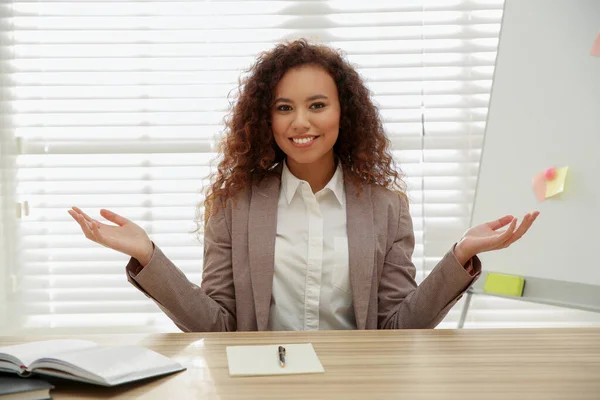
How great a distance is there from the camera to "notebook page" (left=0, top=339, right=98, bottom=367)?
3.90 feet

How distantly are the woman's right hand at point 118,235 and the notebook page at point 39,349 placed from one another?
0.83 ft

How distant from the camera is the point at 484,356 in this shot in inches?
52.8

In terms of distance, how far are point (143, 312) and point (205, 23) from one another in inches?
47.1

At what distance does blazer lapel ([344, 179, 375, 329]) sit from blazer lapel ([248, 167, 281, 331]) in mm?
202

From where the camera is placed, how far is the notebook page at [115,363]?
113 centimetres

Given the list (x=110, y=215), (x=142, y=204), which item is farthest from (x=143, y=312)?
(x=110, y=215)

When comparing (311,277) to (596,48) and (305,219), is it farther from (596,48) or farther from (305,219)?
(596,48)

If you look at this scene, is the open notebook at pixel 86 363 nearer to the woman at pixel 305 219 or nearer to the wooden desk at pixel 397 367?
the wooden desk at pixel 397 367

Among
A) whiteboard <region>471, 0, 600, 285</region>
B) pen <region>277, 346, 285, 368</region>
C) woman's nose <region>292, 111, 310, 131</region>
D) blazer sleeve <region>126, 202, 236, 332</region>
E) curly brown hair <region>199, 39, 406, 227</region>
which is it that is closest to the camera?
pen <region>277, 346, 285, 368</region>

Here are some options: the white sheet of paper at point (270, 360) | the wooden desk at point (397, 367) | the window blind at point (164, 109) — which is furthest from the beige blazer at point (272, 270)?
the window blind at point (164, 109)

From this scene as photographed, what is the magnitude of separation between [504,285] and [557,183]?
358 millimetres

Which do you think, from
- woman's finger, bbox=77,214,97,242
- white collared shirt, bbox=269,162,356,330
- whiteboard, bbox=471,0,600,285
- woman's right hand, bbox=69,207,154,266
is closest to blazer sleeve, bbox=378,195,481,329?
white collared shirt, bbox=269,162,356,330

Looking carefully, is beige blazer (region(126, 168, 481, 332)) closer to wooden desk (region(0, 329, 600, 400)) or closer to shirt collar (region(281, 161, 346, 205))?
shirt collar (region(281, 161, 346, 205))

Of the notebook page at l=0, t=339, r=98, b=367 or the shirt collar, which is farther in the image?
the shirt collar
